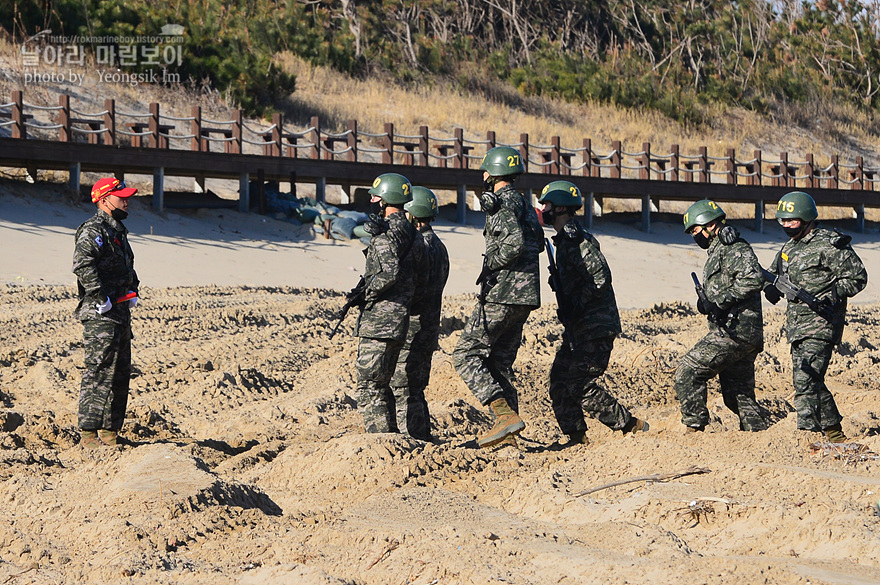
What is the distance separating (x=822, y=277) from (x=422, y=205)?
2.59 m

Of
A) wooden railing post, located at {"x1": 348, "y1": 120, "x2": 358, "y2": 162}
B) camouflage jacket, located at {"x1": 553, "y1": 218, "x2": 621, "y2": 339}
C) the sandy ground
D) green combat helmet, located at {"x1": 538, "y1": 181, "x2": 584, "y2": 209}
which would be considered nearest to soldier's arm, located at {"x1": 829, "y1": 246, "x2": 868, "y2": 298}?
the sandy ground

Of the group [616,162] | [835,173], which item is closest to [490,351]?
[616,162]

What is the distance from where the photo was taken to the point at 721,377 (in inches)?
290

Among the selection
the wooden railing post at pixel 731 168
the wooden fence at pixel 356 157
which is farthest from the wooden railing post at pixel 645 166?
the wooden railing post at pixel 731 168

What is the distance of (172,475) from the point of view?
5.54m

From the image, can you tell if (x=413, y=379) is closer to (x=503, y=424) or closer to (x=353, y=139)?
(x=503, y=424)

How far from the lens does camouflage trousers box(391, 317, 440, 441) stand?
7.11 metres

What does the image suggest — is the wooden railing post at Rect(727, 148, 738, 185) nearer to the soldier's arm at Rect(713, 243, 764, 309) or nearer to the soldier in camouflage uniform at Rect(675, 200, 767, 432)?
the soldier in camouflage uniform at Rect(675, 200, 767, 432)

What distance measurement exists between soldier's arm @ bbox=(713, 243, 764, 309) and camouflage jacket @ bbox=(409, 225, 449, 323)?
1801 mm

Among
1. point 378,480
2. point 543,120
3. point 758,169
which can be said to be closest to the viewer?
point 378,480

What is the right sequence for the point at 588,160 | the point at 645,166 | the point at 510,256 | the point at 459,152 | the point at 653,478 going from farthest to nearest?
the point at 645,166 → the point at 588,160 → the point at 459,152 → the point at 510,256 → the point at 653,478

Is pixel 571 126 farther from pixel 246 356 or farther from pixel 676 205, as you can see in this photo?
pixel 246 356

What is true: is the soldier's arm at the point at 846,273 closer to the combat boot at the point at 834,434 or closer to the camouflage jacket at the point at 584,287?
the combat boot at the point at 834,434

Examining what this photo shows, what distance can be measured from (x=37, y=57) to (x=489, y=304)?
23.3 meters
